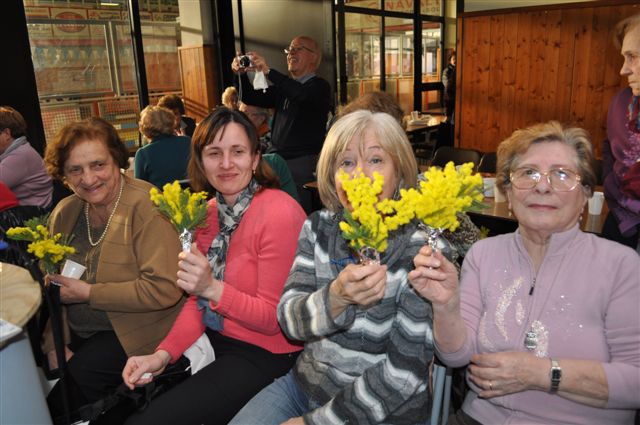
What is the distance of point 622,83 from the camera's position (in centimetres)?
570

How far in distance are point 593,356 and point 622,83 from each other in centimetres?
538

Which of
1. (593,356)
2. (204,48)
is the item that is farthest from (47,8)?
(593,356)

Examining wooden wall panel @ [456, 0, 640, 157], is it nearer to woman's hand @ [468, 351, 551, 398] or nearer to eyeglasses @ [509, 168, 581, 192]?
eyeglasses @ [509, 168, 581, 192]

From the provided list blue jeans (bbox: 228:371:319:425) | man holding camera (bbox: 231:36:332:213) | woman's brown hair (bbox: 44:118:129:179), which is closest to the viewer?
blue jeans (bbox: 228:371:319:425)

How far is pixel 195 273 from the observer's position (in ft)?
5.02

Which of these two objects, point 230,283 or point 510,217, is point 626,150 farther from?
point 230,283

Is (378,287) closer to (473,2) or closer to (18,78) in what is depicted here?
(18,78)

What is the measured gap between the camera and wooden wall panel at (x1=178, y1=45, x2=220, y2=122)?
301 inches

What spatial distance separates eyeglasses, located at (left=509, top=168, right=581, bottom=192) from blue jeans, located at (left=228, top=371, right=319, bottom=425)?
0.98m

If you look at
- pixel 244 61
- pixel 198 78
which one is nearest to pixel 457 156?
pixel 244 61

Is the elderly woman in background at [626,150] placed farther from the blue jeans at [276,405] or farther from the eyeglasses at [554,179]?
the blue jeans at [276,405]

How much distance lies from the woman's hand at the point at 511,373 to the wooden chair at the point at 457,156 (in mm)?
2982

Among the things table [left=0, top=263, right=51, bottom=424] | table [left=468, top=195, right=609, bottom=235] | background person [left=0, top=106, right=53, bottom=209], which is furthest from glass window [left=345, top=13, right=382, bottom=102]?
table [left=0, top=263, right=51, bottom=424]

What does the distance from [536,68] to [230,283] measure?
5801 millimetres
